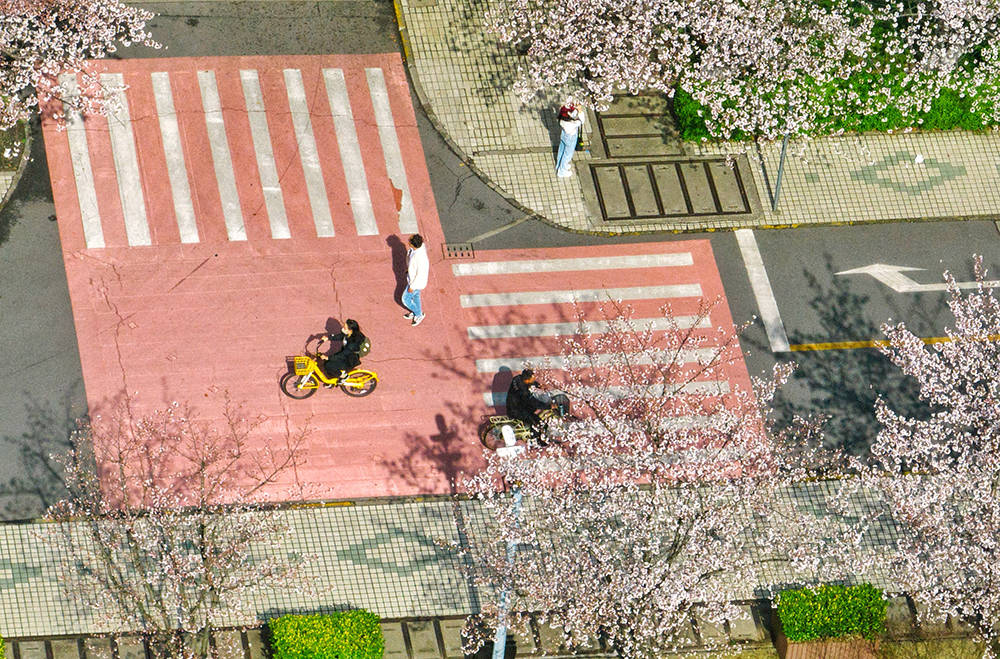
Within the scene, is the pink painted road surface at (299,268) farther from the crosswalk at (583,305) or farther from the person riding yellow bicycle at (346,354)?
the person riding yellow bicycle at (346,354)

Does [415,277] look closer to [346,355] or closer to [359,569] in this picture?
[346,355]

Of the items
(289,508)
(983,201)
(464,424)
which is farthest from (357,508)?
(983,201)

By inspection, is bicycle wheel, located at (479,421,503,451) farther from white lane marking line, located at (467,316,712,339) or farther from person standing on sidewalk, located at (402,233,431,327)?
person standing on sidewalk, located at (402,233,431,327)

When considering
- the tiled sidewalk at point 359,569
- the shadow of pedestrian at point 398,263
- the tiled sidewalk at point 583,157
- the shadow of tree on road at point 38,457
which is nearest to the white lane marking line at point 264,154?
the shadow of pedestrian at point 398,263

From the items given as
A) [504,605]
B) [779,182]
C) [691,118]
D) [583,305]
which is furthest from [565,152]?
[504,605]

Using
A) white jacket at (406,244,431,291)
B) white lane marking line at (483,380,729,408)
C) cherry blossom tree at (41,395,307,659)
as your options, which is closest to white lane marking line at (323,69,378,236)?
white jacket at (406,244,431,291)

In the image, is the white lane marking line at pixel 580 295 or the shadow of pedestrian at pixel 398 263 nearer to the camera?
the shadow of pedestrian at pixel 398 263
